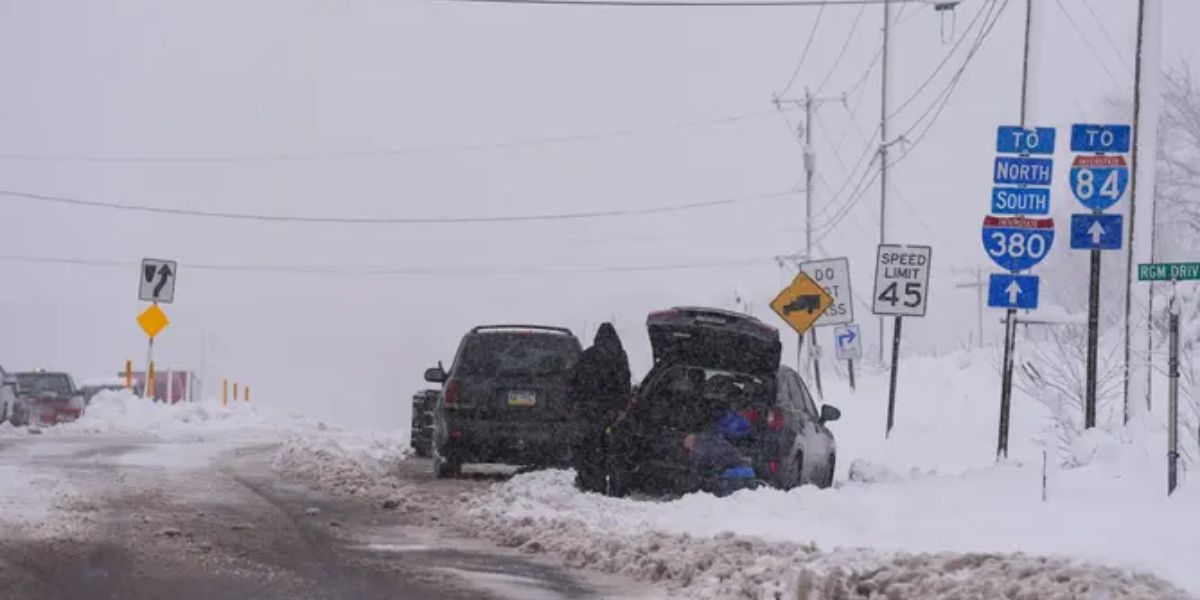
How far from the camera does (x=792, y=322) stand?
1244 inches

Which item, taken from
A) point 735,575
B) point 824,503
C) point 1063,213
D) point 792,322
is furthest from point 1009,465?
point 1063,213

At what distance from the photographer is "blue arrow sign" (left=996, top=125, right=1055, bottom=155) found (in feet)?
68.9

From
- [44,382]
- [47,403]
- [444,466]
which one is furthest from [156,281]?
[444,466]

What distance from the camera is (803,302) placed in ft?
103

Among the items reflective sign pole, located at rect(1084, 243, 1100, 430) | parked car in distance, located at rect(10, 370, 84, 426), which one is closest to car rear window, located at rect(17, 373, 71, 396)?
parked car in distance, located at rect(10, 370, 84, 426)

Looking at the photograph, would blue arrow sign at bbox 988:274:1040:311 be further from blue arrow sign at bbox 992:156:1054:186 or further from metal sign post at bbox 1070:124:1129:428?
metal sign post at bbox 1070:124:1129:428

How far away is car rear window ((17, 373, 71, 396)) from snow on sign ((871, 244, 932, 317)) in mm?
26079

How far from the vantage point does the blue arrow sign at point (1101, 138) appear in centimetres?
1809

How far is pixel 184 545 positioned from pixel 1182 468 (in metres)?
8.54

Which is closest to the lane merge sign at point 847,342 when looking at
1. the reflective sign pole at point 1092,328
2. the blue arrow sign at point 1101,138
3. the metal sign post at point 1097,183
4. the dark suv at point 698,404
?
the reflective sign pole at point 1092,328

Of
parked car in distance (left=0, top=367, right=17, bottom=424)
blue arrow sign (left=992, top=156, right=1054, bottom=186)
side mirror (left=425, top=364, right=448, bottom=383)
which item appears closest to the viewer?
blue arrow sign (left=992, top=156, right=1054, bottom=186)

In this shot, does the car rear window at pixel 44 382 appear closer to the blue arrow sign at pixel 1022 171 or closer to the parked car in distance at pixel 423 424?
the parked car in distance at pixel 423 424

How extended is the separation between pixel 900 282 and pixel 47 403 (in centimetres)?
2443

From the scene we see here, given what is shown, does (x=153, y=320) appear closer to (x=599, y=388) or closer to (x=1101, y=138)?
(x=599, y=388)
